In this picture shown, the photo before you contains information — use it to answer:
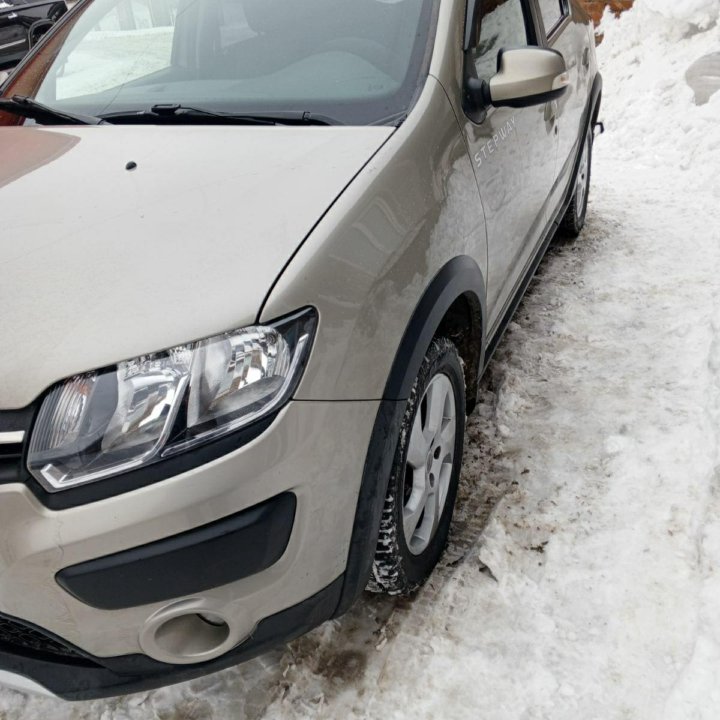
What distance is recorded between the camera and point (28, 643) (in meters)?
1.44

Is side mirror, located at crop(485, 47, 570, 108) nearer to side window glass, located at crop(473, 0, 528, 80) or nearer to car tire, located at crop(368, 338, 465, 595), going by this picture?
side window glass, located at crop(473, 0, 528, 80)

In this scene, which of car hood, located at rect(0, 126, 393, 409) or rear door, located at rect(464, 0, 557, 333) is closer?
car hood, located at rect(0, 126, 393, 409)

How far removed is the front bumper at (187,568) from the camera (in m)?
1.26

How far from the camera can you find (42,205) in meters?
1.71

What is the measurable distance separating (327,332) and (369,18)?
4.19 ft

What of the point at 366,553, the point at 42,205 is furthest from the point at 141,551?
the point at 42,205

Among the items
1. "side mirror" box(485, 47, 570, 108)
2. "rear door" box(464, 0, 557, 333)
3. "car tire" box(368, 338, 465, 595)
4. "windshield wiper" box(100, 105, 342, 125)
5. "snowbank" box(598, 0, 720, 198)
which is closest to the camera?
"car tire" box(368, 338, 465, 595)

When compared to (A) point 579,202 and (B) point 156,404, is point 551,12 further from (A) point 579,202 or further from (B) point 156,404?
(B) point 156,404

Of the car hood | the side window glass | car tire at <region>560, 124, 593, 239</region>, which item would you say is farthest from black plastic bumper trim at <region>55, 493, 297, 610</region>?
car tire at <region>560, 124, 593, 239</region>

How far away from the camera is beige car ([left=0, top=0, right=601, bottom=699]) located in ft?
4.18

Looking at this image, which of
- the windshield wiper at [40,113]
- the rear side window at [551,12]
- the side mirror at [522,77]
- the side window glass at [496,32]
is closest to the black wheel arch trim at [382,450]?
the side mirror at [522,77]

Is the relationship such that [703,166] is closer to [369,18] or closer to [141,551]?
[369,18]

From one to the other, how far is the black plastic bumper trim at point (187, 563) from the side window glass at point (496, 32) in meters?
1.61

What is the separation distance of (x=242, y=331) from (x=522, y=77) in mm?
1265
